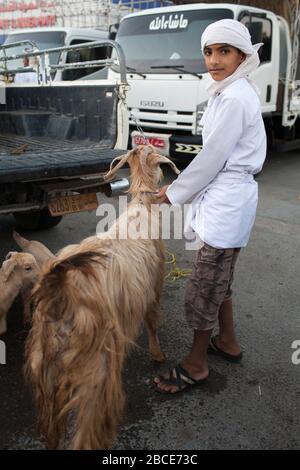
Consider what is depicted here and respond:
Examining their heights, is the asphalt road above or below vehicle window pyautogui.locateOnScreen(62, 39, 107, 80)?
below

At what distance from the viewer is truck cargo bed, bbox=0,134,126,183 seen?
3348 millimetres

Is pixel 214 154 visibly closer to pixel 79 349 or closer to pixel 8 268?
pixel 79 349

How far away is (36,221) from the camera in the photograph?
205 inches

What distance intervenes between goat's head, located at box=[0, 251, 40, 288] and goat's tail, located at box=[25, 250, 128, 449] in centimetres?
116

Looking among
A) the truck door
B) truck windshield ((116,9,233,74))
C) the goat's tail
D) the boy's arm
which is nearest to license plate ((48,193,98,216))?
the boy's arm

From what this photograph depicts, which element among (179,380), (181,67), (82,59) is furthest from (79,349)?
(82,59)

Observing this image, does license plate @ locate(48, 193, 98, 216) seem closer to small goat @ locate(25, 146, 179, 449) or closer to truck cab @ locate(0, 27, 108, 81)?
small goat @ locate(25, 146, 179, 449)

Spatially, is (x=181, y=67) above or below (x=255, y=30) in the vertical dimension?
below

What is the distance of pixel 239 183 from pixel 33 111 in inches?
136

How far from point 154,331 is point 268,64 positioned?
653 cm

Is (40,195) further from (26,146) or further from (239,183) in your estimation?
(239,183)

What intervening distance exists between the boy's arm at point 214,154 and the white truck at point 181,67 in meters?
4.09

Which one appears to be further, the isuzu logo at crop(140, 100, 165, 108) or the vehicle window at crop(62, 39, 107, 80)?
the vehicle window at crop(62, 39, 107, 80)
